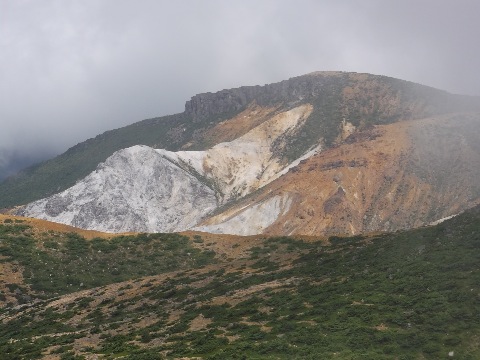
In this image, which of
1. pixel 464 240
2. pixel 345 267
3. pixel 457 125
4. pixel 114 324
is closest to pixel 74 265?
pixel 114 324

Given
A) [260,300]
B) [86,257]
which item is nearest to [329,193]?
[86,257]

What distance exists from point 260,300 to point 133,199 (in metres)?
151

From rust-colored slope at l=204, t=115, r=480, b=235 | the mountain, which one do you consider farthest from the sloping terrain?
rust-colored slope at l=204, t=115, r=480, b=235

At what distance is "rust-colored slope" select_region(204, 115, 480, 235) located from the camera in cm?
13100

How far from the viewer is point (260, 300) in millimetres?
36469

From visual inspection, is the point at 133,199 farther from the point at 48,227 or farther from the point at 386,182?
the point at 48,227

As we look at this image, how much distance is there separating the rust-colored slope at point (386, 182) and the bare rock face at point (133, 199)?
3099cm

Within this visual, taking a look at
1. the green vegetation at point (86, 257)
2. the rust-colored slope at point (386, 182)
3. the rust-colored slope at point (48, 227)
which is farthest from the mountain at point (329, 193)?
the rust-colored slope at point (48, 227)

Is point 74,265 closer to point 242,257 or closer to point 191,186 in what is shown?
point 242,257

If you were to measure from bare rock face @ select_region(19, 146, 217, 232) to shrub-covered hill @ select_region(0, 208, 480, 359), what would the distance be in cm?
11174

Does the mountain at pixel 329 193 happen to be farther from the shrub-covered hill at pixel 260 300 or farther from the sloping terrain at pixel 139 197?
the shrub-covered hill at pixel 260 300

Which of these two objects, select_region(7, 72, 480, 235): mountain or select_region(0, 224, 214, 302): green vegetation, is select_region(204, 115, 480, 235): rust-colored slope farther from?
select_region(0, 224, 214, 302): green vegetation

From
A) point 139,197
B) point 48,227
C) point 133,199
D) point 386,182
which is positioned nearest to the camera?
point 48,227

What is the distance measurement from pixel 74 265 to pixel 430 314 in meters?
41.8
